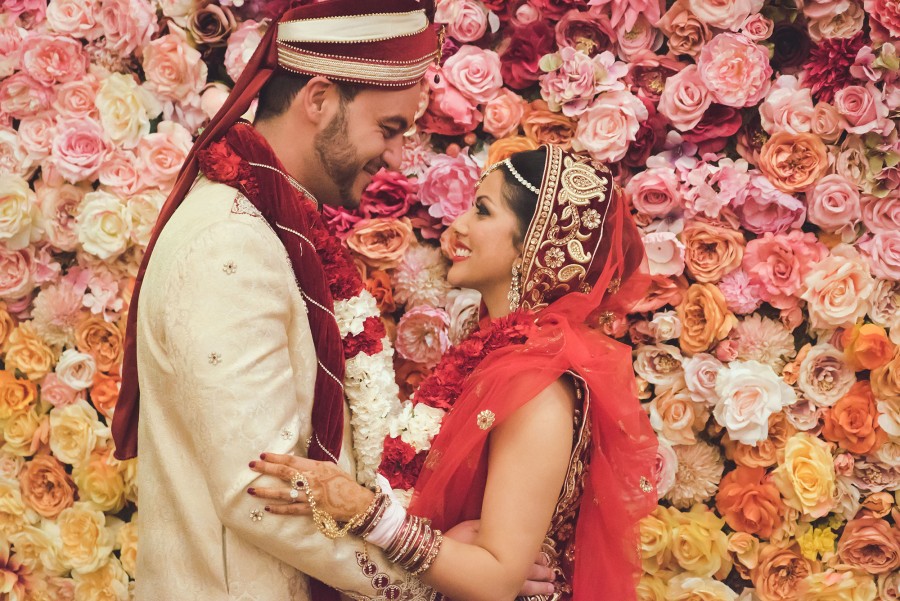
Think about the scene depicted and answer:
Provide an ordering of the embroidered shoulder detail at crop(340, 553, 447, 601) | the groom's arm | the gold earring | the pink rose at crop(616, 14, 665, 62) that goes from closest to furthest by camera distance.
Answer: the groom's arm → the embroidered shoulder detail at crop(340, 553, 447, 601) → the gold earring → the pink rose at crop(616, 14, 665, 62)

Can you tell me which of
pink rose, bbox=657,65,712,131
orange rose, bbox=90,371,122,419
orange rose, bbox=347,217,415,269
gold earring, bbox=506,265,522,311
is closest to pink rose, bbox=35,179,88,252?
orange rose, bbox=90,371,122,419

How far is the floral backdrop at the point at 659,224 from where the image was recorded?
2828mm

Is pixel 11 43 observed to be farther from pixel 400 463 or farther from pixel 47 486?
pixel 400 463

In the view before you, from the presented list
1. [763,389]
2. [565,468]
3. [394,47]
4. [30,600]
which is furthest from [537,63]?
[30,600]

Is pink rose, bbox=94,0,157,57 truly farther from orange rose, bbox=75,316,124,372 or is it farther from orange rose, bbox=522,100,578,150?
orange rose, bbox=522,100,578,150

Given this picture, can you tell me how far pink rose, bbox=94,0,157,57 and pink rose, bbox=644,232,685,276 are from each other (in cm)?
192

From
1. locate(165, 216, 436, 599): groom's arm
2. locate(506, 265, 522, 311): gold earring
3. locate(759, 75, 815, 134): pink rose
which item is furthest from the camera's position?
locate(759, 75, 815, 134): pink rose

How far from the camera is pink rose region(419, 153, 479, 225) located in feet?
9.93

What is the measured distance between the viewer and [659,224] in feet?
9.80

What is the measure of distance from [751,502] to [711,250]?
0.82 meters

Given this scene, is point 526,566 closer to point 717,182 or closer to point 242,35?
point 717,182

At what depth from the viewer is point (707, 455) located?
9.68 ft

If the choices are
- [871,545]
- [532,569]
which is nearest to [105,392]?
[532,569]

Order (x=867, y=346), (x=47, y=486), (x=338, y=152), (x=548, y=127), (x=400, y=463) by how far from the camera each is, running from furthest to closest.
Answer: (x=47, y=486) < (x=548, y=127) < (x=867, y=346) < (x=400, y=463) < (x=338, y=152)
